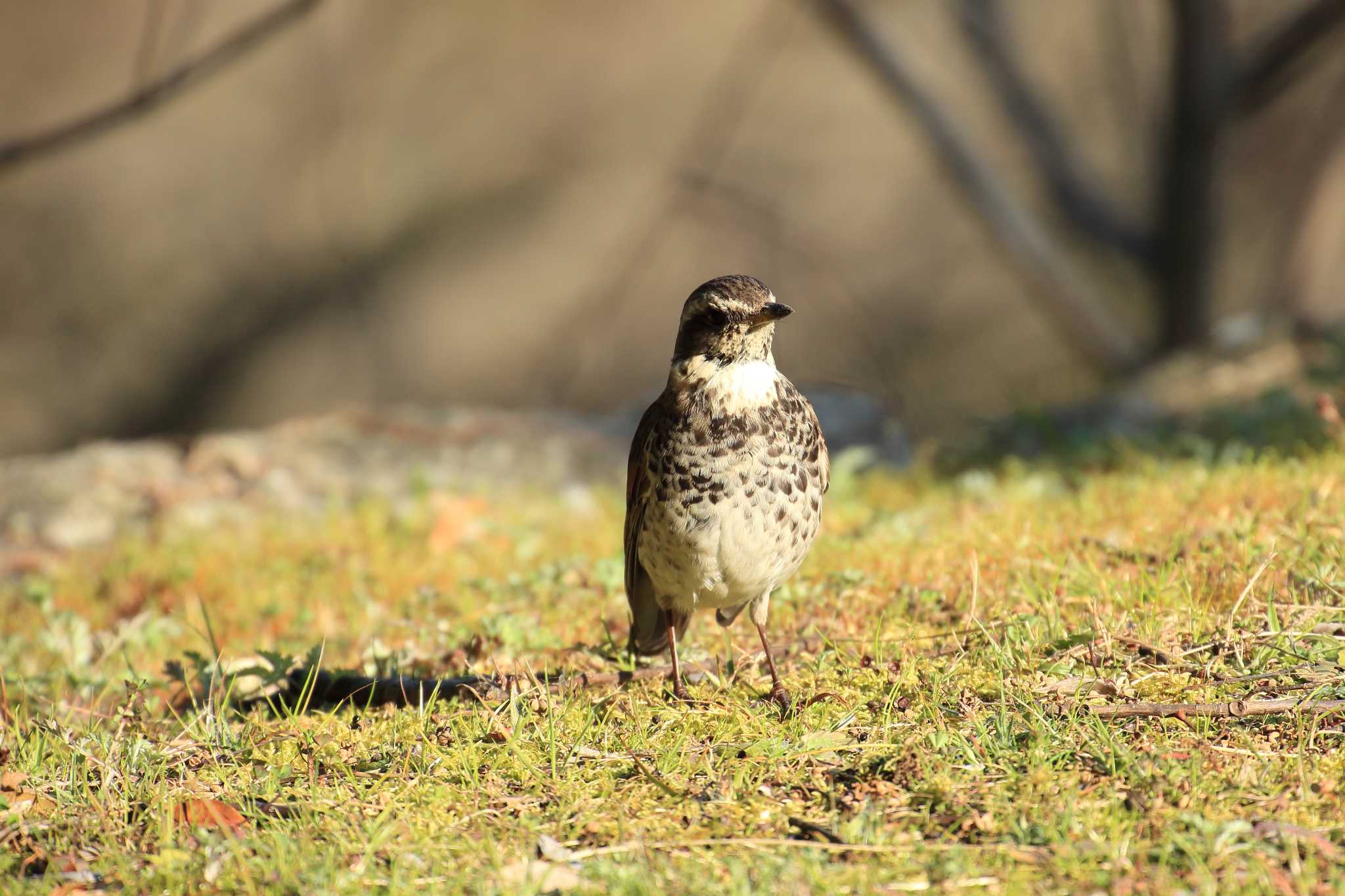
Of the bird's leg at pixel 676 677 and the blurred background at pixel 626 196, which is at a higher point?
the blurred background at pixel 626 196

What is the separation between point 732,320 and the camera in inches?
163

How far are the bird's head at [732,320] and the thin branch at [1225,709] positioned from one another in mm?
1445

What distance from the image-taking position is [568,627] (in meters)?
4.89

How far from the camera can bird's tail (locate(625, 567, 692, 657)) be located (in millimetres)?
4492

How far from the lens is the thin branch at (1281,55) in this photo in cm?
953

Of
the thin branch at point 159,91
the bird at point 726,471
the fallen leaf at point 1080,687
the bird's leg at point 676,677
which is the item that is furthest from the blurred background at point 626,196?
the fallen leaf at point 1080,687

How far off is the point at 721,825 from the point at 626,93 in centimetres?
794

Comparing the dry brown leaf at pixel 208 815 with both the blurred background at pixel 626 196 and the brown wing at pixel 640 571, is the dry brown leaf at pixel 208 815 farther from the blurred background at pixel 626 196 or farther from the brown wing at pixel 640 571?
the blurred background at pixel 626 196

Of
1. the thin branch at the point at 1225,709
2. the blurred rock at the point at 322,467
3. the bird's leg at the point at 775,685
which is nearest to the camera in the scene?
the thin branch at the point at 1225,709

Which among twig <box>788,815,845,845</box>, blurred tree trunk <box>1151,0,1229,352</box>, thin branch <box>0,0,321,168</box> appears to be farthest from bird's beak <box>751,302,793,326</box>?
blurred tree trunk <box>1151,0,1229,352</box>

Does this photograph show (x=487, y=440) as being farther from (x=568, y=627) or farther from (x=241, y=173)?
(x=568, y=627)

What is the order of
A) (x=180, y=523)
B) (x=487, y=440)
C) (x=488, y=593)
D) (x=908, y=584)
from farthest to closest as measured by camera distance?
(x=487, y=440), (x=180, y=523), (x=488, y=593), (x=908, y=584)

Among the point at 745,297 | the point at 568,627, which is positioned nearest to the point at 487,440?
the point at 568,627

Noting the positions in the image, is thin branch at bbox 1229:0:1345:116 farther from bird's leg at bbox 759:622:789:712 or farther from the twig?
the twig
